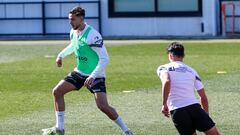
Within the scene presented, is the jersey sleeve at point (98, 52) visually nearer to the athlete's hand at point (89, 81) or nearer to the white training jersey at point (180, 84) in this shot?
the athlete's hand at point (89, 81)

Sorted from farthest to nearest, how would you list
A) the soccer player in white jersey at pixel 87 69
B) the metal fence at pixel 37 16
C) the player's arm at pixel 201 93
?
the metal fence at pixel 37 16
the soccer player in white jersey at pixel 87 69
the player's arm at pixel 201 93

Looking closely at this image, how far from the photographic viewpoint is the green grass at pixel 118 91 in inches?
537

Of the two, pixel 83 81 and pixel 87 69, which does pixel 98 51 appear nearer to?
pixel 87 69

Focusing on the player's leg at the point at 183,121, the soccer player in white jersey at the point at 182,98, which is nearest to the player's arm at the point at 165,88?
the soccer player in white jersey at the point at 182,98

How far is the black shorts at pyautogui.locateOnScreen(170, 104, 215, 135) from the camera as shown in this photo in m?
9.95

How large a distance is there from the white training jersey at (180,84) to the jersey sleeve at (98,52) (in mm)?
2064

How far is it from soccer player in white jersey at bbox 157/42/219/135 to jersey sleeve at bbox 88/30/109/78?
2.06 metres

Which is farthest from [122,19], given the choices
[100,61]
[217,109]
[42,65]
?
[100,61]

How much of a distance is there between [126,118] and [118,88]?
14.1 ft

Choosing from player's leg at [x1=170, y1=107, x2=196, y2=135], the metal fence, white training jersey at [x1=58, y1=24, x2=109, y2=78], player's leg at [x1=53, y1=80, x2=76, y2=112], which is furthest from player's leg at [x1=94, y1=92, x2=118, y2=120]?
the metal fence

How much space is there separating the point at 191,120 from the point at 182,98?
0.28m

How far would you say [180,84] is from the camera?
33.0ft

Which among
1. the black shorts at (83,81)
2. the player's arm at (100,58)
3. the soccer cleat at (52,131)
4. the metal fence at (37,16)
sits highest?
the metal fence at (37,16)

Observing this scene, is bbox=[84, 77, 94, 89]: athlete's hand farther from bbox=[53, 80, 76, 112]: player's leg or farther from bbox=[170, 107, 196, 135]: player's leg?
bbox=[170, 107, 196, 135]: player's leg
